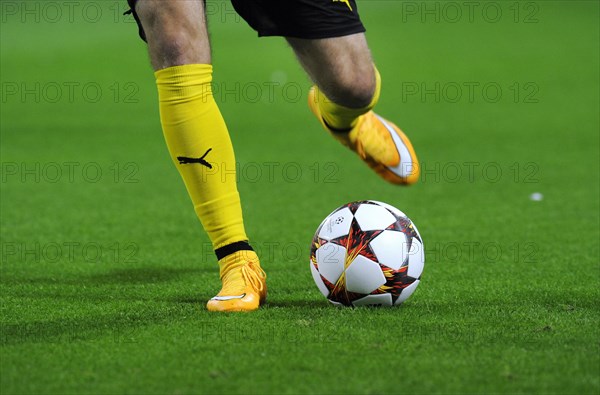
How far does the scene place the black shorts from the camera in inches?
152

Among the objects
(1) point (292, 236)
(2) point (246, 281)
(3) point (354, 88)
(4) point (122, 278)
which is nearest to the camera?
(2) point (246, 281)

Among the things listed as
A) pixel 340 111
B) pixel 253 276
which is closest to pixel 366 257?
pixel 253 276

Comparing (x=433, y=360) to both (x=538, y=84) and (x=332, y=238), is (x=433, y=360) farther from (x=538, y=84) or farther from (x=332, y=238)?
(x=538, y=84)

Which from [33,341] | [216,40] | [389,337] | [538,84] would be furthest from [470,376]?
[216,40]

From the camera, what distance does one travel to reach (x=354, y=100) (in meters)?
4.27

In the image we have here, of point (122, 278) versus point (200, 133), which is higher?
point (200, 133)

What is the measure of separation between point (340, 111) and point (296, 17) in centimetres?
71

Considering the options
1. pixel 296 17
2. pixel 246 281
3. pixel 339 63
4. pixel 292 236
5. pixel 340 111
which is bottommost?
pixel 292 236

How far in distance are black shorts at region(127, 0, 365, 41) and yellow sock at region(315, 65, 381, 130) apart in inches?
17.9

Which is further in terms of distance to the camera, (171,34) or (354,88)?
(354,88)

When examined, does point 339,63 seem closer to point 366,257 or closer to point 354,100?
point 354,100

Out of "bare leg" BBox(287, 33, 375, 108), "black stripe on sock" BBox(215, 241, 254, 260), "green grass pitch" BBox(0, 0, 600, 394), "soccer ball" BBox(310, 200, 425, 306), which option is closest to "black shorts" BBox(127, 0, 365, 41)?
"bare leg" BBox(287, 33, 375, 108)

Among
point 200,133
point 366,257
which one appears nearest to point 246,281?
point 366,257

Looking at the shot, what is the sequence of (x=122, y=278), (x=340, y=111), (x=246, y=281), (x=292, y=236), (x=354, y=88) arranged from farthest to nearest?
(x=292, y=236) → (x=122, y=278) → (x=340, y=111) → (x=354, y=88) → (x=246, y=281)
